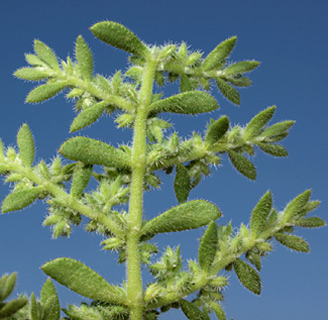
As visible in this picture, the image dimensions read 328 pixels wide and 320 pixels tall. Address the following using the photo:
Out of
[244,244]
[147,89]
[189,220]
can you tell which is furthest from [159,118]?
[244,244]

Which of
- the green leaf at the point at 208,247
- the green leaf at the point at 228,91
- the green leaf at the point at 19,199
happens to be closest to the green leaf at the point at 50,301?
the green leaf at the point at 19,199

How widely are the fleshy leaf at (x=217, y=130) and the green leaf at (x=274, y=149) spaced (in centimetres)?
39

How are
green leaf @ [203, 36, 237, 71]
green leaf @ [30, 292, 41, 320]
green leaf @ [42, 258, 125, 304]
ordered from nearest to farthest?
1. green leaf @ [30, 292, 41, 320]
2. green leaf @ [42, 258, 125, 304]
3. green leaf @ [203, 36, 237, 71]

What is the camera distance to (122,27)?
3.45m

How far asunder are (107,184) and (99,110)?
498 millimetres

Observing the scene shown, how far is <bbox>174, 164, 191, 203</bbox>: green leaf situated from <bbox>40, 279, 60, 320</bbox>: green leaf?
113cm

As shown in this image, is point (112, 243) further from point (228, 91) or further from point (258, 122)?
point (228, 91)

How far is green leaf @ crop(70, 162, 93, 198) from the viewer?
3.29m

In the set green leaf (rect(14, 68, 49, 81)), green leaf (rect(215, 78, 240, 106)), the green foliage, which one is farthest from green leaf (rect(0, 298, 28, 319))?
green leaf (rect(215, 78, 240, 106))

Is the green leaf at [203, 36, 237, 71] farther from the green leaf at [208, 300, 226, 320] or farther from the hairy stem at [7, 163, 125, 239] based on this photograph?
the green leaf at [208, 300, 226, 320]

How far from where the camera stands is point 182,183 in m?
3.59

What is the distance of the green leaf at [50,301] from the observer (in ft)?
8.93

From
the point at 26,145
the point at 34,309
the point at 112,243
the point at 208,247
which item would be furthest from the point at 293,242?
the point at 26,145

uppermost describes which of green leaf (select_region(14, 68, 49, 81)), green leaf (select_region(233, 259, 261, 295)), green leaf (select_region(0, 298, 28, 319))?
green leaf (select_region(14, 68, 49, 81))
